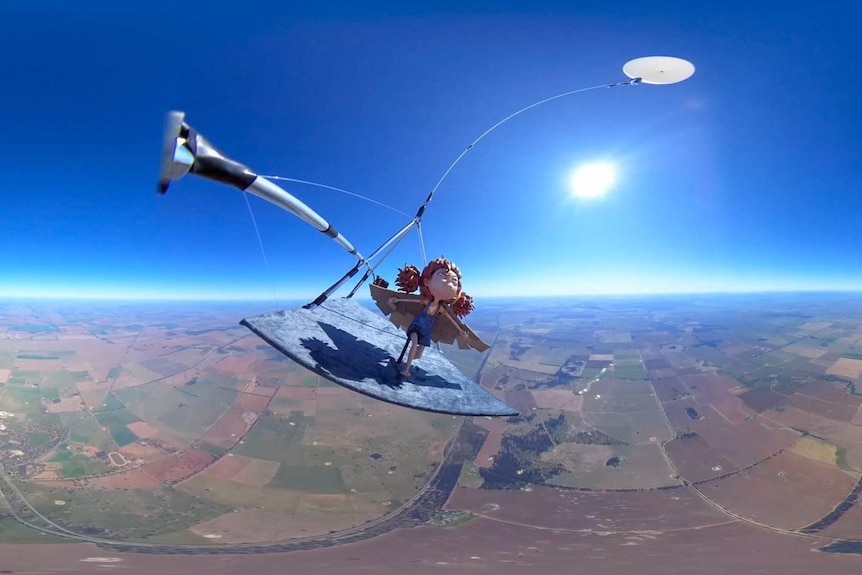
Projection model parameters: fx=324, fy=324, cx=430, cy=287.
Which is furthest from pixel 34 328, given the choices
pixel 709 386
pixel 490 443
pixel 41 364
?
pixel 709 386

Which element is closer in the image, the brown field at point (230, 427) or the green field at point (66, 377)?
the brown field at point (230, 427)

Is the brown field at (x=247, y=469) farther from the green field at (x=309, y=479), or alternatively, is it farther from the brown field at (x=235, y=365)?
the brown field at (x=235, y=365)

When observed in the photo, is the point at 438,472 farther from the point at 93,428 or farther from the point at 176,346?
the point at 176,346

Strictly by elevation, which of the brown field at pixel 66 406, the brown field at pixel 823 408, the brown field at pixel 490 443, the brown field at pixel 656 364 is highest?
the brown field at pixel 66 406

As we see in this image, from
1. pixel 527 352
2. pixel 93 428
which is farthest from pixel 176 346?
pixel 527 352

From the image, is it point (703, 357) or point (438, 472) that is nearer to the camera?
point (438, 472)

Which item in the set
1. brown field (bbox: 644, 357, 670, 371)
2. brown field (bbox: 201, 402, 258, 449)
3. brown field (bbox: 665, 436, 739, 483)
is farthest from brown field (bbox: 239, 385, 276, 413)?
brown field (bbox: 644, 357, 670, 371)

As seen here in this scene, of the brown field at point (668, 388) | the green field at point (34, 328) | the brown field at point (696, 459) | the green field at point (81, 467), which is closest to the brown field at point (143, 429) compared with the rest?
the green field at point (81, 467)
